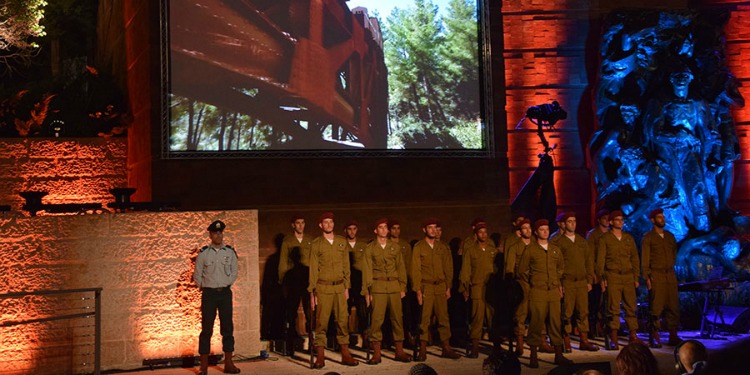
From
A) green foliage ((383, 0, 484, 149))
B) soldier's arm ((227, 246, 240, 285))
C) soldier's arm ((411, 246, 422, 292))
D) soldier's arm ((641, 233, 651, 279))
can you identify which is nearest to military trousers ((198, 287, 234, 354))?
soldier's arm ((227, 246, 240, 285))

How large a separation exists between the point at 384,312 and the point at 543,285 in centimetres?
183

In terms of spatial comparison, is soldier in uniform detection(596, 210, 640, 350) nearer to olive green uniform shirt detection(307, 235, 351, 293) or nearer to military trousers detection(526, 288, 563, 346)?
military trousers detection(526, 288, 563, 346)

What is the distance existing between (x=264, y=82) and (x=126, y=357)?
433 centimetres

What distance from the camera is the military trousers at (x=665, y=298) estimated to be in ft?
35.6

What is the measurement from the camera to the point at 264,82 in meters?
11.9

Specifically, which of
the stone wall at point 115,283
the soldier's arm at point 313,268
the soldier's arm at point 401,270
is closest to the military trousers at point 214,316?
the stone wall at point 115,283

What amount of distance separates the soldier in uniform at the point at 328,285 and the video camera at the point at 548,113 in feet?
18.0

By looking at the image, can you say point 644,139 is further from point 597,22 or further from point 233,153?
point 233,153

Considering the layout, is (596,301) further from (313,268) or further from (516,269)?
(313,268)

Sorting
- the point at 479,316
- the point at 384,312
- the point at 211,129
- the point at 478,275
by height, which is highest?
the point at 211,129

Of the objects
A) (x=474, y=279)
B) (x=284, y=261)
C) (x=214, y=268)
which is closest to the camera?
(x=214, y=268)

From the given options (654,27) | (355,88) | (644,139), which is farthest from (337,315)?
(654,27)

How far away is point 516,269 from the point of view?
399 inches

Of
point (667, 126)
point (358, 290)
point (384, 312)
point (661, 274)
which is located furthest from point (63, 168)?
point (667, 126)
